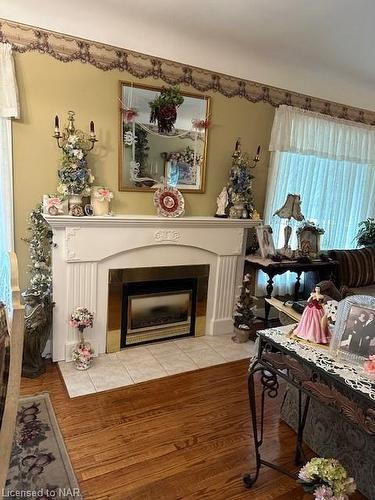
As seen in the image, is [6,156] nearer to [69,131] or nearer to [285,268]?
[69,131]

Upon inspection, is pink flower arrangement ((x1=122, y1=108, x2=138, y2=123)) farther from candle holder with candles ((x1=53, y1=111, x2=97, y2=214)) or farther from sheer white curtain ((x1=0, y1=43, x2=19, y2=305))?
sheer white curtain ((x1=0, y1=43, x2=19, y2=305))

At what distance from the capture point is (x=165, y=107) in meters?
3.12

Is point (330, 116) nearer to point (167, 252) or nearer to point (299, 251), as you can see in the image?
point (299, 251)

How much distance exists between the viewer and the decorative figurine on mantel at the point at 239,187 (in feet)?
11.4

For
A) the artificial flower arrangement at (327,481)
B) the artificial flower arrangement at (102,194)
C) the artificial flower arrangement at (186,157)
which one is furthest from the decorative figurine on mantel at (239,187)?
the artificial flower arrangement at (327,481)

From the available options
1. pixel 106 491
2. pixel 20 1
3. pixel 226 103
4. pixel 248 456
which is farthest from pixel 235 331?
pixel 20 1

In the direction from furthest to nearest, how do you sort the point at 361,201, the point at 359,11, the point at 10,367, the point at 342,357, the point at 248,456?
the point at 361,201 → the point at 359,11 → the point at 248,456 → the point at 342,357 → the point at 10,367

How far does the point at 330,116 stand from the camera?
13.4ft

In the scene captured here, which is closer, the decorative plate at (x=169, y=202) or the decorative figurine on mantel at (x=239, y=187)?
the decorative plate at (x=169, y=202)

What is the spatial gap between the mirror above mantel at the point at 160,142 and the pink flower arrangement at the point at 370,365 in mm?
2415

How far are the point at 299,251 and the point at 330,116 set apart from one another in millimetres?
1659

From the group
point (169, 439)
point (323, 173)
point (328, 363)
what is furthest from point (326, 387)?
point (323, 173)

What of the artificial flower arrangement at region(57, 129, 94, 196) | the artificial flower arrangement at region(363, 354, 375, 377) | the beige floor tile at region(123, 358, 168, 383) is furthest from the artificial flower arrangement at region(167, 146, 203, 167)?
the artificial flower arrangement at region(363, 354, 375, 377)

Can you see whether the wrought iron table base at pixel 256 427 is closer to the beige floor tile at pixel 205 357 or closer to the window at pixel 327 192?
the beige floor tile at pixel 205 357
